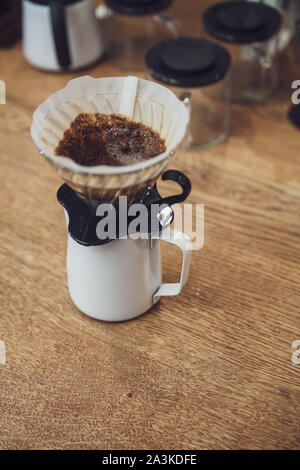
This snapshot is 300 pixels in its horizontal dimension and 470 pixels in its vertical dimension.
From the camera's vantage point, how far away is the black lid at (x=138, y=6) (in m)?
1.07

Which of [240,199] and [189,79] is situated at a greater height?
[189,79]

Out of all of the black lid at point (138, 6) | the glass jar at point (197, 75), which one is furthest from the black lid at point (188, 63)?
the black lid at point (138, 6)

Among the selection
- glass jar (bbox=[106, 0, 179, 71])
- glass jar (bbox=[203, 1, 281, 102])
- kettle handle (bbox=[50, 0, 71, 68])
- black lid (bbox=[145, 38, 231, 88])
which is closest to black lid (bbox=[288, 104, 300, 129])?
glass jar (bbox=[203, 1, 281, 102])

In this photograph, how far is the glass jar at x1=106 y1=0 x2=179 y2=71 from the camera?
1076 millimetres

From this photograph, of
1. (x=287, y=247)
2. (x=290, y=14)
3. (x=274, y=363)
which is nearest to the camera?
(x=274, y=363)

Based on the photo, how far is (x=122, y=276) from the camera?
0.61 m

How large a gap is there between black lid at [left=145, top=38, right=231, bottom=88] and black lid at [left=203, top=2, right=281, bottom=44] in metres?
0.04

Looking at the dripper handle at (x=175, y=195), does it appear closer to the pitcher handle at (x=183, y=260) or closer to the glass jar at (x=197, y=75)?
the pitcher handle at (x=183, y=260)

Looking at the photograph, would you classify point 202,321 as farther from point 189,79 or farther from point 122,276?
point 189,79

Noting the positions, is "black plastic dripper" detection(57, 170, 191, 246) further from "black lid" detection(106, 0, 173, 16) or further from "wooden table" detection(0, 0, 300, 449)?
"black lid" detection(106, 0, 173, 16)

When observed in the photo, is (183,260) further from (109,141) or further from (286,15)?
(286,15)

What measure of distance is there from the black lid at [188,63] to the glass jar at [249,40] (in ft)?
0.17

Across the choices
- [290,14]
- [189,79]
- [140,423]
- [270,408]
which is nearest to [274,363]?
[270,408]
